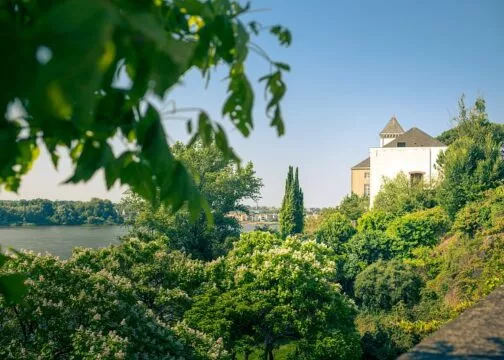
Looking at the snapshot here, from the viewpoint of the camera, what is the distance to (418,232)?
30.6m

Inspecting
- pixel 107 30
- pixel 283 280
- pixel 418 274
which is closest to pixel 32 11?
pixel 107 30

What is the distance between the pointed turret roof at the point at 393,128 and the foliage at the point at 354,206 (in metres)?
15.1

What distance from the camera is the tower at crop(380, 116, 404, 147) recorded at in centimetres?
6234

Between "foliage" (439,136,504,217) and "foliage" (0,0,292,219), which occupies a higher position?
"foliage" (439,136,504,217)

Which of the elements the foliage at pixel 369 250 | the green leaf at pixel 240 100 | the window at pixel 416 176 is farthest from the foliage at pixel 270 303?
the window at pixel 416 176

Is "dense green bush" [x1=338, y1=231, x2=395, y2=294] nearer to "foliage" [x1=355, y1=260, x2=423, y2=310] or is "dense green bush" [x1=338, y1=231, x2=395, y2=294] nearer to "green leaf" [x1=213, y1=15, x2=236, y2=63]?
"foliage" [x1=355, y1=260, x2=423, y2=310]

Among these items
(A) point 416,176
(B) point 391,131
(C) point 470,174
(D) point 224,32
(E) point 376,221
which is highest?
(B) point 391,131

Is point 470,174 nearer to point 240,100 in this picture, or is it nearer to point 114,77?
point 240,100

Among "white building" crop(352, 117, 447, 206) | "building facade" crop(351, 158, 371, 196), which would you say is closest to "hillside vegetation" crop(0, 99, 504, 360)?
"white building" crop(352, 117, 447, 206)

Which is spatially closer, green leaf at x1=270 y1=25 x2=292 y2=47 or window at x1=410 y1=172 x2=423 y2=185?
green leaf at x1=270 y1=25 x2=292 y2=47

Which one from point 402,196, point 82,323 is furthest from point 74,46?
point 402,196

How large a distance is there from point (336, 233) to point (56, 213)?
60.1m

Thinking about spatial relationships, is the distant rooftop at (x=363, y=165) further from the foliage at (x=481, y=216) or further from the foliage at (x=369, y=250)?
the foliage at (x=481, y=216)

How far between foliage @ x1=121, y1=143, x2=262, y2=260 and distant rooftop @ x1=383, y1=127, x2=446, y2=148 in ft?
53.1
